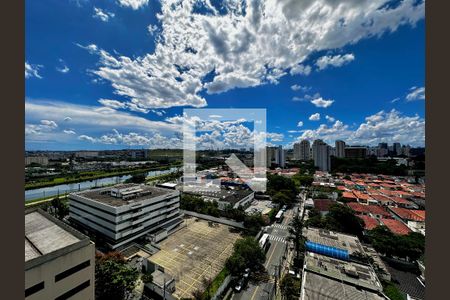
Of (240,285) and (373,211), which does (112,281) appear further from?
(373,211)

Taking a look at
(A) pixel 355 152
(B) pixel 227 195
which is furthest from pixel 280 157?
(B) pixel 227 195

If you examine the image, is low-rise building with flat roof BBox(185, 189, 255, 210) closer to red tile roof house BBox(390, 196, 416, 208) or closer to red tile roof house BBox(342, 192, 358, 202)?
red tile roof house BBox(342, 192, 358, 202)

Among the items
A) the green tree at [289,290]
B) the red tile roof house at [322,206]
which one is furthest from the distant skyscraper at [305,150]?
the green tree at [289,290]

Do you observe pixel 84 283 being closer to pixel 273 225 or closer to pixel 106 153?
pixel 273 225

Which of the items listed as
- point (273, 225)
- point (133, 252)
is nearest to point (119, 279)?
point (133, 252)

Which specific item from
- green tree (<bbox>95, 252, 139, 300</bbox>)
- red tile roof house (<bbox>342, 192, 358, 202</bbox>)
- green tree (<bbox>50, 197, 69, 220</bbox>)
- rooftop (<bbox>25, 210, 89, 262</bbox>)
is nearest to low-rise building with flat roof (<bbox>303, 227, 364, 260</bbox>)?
green tree (<bbox>95, 252, 139, 300</bbox>)
